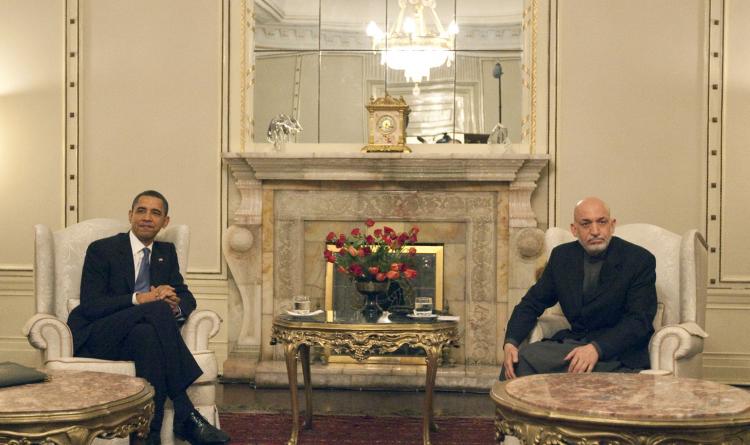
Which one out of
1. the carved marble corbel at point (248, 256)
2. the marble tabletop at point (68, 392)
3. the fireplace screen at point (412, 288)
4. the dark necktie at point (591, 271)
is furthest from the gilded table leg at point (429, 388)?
the carved marble corbel at point (248, 256)

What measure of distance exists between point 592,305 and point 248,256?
10.1ft

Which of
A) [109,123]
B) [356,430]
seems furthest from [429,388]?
[109,123]

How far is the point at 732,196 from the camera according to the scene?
21.4 ft

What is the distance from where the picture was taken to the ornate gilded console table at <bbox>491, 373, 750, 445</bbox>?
2.83m

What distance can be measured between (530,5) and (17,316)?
4273 mm

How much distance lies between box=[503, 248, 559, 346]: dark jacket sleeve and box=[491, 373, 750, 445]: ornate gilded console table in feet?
3.49

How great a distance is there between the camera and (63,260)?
497 centimetres

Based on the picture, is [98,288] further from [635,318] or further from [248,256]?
[635,318]

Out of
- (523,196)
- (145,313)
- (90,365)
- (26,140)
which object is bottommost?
(90,365)

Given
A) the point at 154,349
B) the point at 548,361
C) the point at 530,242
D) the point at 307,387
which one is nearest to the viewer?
the point at 548,361

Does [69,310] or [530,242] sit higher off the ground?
[530,242]

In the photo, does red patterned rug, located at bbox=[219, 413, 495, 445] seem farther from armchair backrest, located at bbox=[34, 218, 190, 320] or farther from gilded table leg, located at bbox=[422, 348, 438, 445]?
armchair backrest, located at bbox=[34, 218, 190, 320]

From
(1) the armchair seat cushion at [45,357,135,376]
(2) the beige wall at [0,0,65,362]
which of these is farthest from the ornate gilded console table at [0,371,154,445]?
(2) the beige wall at [0,0,65,362]

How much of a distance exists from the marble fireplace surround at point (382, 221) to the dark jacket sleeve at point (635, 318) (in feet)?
7.27
